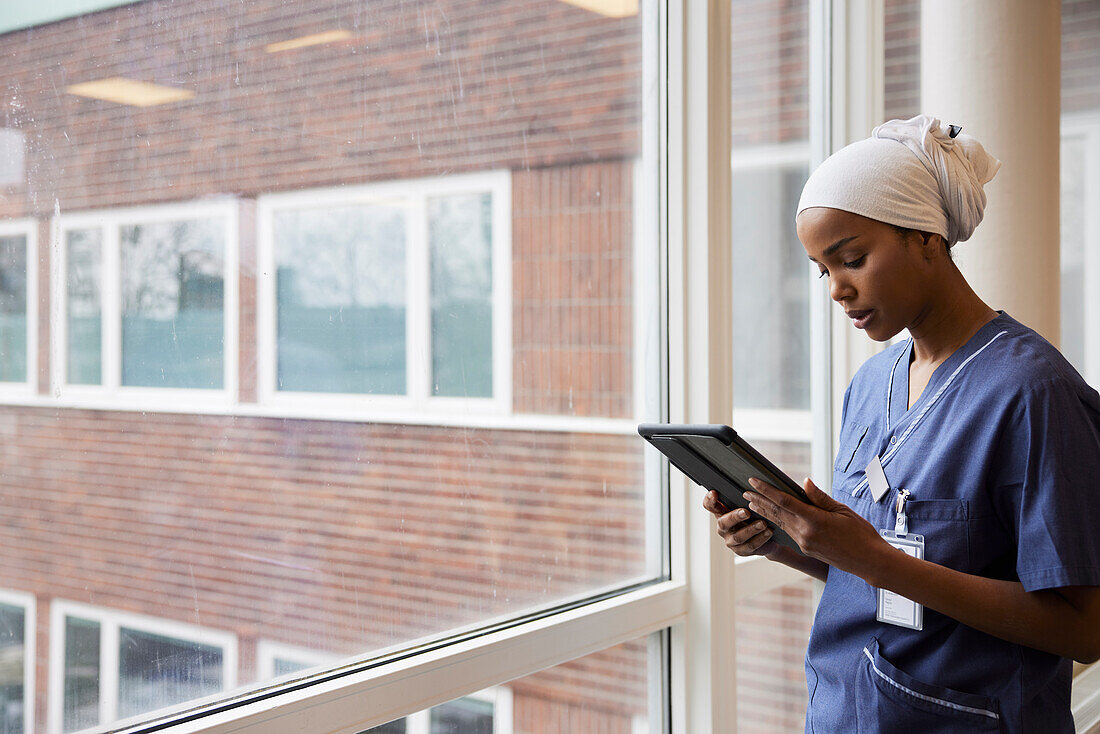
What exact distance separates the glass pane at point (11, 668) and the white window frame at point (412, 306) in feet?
1.45

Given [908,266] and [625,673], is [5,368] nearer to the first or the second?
[908,266]

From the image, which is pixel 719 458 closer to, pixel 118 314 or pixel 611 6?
pixel 118 314

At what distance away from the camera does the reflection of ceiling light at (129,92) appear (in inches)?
49.5

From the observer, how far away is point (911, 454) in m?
1.34

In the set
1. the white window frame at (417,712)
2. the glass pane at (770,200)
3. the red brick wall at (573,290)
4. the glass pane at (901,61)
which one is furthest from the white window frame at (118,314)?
the glass pane at (901,61)

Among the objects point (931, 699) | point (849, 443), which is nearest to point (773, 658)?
point (849, 443)

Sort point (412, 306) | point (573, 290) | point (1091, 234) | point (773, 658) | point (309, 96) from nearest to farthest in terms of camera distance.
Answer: point (309, 96), point (412, 306), point (573, 290), point (773, 658), point (1091, 234)

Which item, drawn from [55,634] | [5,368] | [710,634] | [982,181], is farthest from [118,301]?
[710,634]

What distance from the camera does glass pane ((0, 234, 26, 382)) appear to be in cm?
118

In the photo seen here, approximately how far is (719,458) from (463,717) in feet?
2.67

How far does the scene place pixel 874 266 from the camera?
1321mm

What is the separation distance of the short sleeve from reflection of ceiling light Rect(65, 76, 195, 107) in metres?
1.22

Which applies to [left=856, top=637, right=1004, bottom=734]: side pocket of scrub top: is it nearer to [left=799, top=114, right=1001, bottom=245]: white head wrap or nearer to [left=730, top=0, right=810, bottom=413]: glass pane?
[left=799, top=114, right=1001, bottom=245]: white head wrap

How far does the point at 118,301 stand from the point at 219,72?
0.38 meters
